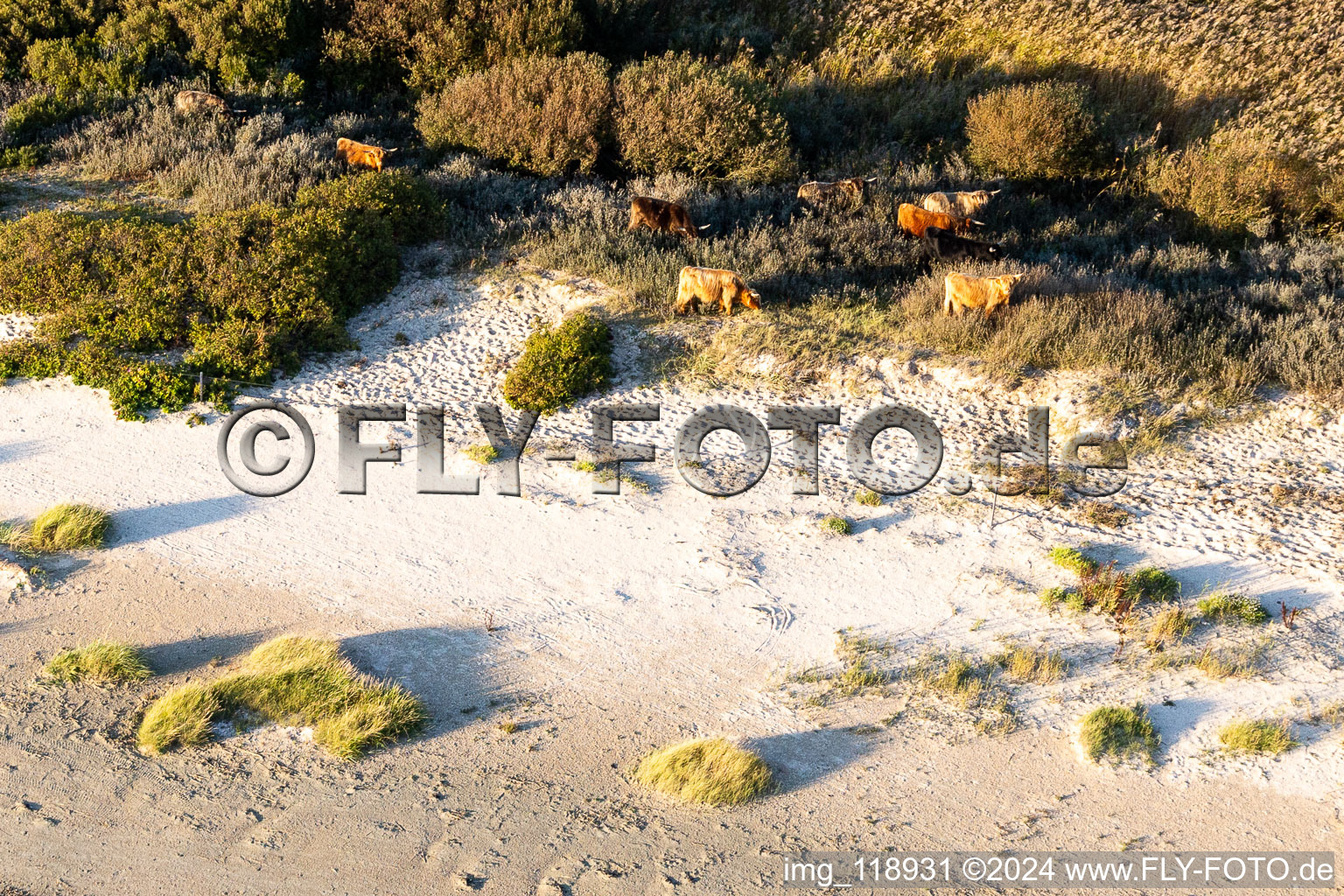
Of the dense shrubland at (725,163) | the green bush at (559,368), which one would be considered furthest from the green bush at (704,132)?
the green bush at (559,368)

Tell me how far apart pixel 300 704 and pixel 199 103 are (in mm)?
12008

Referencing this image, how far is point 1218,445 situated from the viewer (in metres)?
9.24

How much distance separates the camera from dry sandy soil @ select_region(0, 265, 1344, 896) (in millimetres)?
5855

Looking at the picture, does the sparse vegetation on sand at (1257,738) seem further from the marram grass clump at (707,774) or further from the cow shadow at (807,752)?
the marram grass clump at (707,774)

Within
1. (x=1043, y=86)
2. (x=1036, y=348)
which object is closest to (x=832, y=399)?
(x=1036, y=348)

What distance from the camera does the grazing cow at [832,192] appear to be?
13500 millimetres

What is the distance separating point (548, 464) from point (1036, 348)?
5.07 m

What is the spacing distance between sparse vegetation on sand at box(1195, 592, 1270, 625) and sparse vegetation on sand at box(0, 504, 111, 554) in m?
8.75

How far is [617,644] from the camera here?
24.1 ft

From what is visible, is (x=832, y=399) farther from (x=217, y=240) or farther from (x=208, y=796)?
(x=217, y=240)

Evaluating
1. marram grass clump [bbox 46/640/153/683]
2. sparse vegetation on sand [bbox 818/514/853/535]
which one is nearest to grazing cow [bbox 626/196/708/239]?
sparse vegetation on sand [bbox 818/514/853/535]

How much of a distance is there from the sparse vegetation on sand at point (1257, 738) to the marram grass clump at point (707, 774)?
3027 mm

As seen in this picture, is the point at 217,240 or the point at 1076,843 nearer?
the point at 1076,843

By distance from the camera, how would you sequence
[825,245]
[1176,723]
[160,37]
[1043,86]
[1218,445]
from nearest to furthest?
[1176,723], [1218,445], [825,245], [1043,86], [160,37]
